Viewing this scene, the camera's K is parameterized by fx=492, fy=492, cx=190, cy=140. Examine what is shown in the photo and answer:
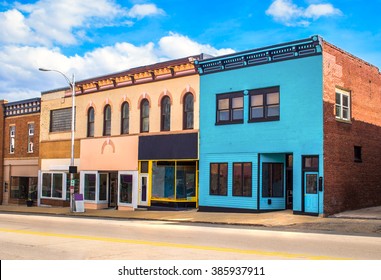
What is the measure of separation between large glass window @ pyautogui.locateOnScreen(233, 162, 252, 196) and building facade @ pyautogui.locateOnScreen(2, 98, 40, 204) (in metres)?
19.8

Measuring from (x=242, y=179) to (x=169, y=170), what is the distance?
5.42 m

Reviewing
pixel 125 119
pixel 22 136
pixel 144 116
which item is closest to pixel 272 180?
pixel 144 116

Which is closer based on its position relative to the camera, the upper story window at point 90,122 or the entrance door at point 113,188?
the entrance door at point 113,188

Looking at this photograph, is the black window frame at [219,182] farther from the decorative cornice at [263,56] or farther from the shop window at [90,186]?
the shop window at [90,186]

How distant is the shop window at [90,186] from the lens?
111 ft

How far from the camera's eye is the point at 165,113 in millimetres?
29750

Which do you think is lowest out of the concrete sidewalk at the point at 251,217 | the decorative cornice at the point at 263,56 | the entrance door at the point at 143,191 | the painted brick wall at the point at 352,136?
the concrete sidewalk at the point at 251,217

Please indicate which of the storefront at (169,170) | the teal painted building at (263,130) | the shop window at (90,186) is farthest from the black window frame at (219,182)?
the shop window at (90,186)

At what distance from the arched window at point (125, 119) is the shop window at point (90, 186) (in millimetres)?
4230

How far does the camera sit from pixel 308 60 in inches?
925

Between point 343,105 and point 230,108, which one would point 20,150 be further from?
point 343,105

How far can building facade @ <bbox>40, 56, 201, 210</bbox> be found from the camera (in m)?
28.6

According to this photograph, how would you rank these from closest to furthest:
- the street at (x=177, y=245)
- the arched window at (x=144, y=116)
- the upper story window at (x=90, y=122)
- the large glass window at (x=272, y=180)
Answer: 1. the street at (x=177, y=245)
2. the large glass window at (x=272, y=180)
3. the arched window at (x=144, y=116)
4. the upper story window at (x=90, y=122)

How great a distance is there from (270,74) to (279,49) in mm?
1325
